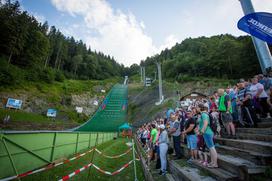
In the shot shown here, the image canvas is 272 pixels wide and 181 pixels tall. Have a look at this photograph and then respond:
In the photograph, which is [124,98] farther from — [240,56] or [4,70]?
[240,56]

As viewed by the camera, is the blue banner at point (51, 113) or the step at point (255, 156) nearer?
the step at point (255, 156)

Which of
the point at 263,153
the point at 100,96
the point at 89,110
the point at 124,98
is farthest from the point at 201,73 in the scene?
the point at 263,153

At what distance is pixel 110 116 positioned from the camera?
33438 millimetres

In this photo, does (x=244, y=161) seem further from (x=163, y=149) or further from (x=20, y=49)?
(x=20, y=49)

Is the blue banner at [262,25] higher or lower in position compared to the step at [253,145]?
higher

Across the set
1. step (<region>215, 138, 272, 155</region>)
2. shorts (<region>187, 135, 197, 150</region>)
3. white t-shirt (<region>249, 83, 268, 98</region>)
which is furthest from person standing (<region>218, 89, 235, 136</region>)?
shorts (<region>187, 135, 197, 150</region>)

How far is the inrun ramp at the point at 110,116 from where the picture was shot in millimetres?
28494

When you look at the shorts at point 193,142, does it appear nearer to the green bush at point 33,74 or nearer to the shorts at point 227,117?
the shorts at point 227,117

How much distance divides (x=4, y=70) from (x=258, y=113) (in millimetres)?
38021

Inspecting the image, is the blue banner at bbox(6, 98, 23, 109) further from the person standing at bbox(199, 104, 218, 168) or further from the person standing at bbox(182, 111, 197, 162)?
the person standing at bbox(199, 104, 218, 168)

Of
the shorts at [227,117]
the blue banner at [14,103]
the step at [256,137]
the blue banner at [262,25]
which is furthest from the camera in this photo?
the blue banner at [14,103]

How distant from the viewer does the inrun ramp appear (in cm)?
2849

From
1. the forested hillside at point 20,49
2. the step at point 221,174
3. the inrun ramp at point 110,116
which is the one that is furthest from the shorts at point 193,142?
the forested hillside at point 20,49

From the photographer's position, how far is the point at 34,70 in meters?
40.5
